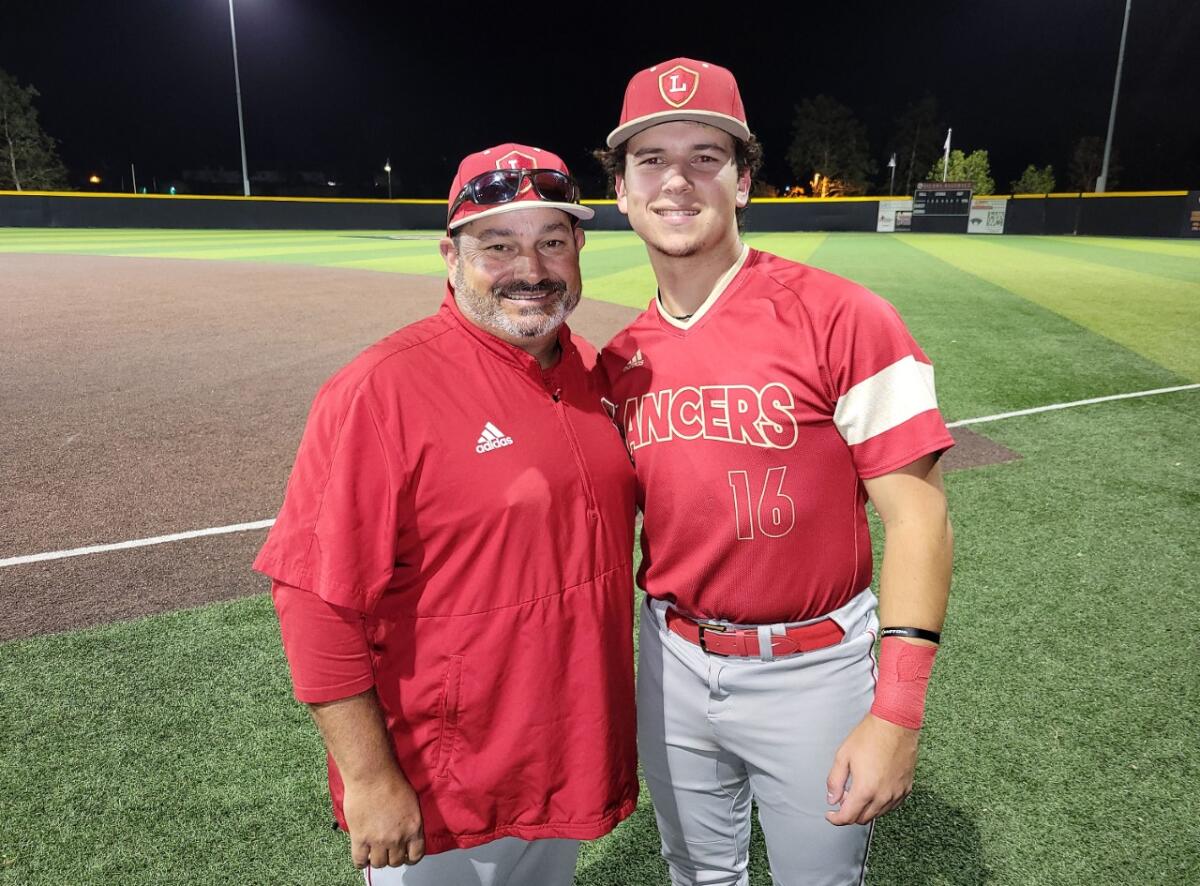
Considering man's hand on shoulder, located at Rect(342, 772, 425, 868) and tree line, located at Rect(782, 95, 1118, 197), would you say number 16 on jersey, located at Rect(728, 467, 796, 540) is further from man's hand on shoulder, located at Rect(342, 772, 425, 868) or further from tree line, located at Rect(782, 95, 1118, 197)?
tree line, located at Rect(782, 95, 1118, 197)

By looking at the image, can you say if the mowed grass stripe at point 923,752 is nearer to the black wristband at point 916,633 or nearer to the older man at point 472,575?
the older man at point 472,575

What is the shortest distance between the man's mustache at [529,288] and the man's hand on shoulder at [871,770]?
53.9 inches

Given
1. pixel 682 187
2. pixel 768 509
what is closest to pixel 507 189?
pixel 682 187

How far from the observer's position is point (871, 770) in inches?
74.2

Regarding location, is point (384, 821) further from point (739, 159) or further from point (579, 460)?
point (739, 159)

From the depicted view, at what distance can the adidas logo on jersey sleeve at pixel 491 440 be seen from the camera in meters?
1.94

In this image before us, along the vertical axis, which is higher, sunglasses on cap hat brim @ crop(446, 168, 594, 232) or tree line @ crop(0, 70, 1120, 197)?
tree line @ crop(0, 70, 1120, 197)

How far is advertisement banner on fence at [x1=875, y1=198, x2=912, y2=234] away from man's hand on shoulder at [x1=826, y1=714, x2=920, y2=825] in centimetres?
4377

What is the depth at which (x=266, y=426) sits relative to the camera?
25.8 feet

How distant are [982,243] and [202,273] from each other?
27998mm

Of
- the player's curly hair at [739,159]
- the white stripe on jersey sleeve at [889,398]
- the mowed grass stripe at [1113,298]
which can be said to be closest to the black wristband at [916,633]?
the white stripe on jersey sleeve at [889,398]

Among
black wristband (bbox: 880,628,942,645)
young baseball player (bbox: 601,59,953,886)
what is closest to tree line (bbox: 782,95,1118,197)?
young baseball player (bbox: 601,59,953,886)

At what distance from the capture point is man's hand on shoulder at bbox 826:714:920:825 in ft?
6.19

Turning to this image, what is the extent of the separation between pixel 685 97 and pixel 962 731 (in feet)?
9.59
